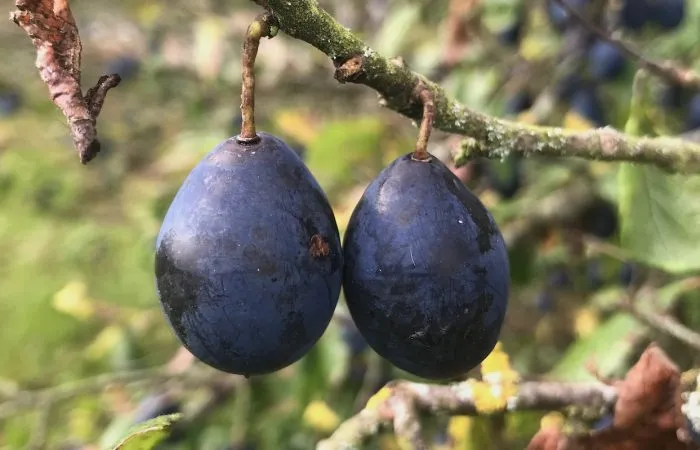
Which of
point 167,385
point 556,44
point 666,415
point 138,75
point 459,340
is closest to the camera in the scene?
point 459,340

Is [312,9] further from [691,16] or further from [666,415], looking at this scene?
[691,16]

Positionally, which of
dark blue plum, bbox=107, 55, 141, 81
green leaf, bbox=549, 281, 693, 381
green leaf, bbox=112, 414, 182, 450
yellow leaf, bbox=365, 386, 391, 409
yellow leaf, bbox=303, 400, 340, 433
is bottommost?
yellow leaf, bbox=303, 400, 340, 433

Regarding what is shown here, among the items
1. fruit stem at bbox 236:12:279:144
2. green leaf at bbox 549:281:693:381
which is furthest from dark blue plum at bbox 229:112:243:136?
fruit stem at bbox 236:12:279:144

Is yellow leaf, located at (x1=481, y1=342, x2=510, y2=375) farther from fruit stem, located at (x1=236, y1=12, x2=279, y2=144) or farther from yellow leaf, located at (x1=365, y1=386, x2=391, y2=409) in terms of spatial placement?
fruit stem, located at (x1=236, y1=12, x2=279, y2=144)

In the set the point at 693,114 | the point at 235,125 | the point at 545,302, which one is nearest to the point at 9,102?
the point at 235,125

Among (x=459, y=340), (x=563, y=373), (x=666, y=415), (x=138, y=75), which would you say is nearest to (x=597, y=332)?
(x=563, y=373)

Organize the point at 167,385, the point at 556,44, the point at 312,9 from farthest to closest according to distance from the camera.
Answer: the point at 556,44, the point at 167,385, the point at 312,9

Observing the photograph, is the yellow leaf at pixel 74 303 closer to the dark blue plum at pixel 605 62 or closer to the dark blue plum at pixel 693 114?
the dark blue plum at pixel 605 62

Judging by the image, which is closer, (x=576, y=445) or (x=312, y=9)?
(x=312, y=9)
